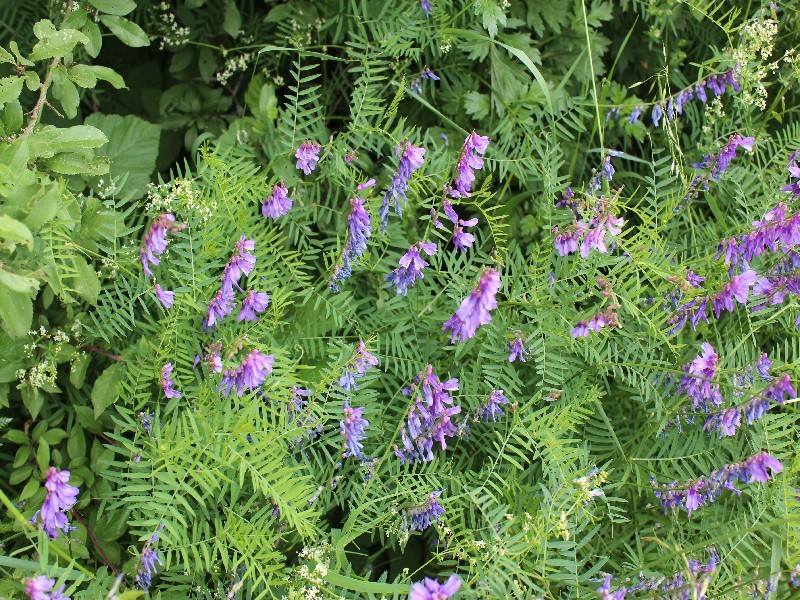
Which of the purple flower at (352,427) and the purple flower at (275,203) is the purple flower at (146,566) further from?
the purple flower at (275,203)

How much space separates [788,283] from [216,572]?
167 centimetres

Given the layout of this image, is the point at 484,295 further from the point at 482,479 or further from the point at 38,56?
the point at 38,56

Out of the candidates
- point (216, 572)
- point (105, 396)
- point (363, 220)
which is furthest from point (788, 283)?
point (105, 396)

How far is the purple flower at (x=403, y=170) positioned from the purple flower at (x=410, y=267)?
16cm

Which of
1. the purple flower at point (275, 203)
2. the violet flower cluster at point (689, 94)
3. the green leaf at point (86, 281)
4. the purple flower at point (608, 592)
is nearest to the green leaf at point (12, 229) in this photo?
the green leaf at point (86, 281)

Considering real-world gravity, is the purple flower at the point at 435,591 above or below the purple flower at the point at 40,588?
above

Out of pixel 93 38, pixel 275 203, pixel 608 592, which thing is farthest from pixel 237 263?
pixel 608 592

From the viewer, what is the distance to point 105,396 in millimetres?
2061

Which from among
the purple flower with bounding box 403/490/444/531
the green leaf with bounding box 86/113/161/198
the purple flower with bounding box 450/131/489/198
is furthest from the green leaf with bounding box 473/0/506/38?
the purple flower with bounding box 403/490/444/531

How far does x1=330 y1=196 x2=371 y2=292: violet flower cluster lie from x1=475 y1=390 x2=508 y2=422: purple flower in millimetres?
500

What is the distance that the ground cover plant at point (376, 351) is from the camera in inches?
74.1

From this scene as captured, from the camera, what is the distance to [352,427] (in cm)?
198

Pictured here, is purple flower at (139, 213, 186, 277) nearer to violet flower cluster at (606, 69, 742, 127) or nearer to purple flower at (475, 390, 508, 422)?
purple flower at (475, 390, 508, 422)

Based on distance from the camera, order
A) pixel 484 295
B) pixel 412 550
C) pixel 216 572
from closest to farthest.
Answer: pixel 484 295 < pixel 216 572 < pixel 412 550
